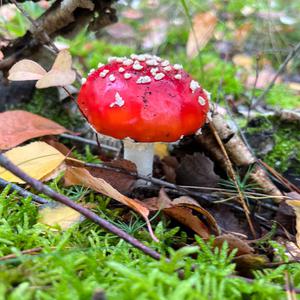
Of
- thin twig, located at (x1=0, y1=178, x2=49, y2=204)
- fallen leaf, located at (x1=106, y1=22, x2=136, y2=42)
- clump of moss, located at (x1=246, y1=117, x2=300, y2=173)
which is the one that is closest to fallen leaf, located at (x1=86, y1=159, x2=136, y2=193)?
thin twig, located at (x1=0, y1=178, x2=49, y2=204)

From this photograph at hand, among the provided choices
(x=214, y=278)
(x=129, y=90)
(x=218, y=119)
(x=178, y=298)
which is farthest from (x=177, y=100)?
(x=178, y=298)

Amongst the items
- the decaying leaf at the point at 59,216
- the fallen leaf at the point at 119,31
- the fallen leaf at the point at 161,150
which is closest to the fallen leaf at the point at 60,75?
the decaying leaf at the point at 59,216

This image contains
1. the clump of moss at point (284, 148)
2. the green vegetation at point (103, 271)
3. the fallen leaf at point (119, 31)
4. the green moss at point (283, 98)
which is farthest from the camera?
the fallen leaf at point (119, 31)

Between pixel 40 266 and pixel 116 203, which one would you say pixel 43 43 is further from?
pixel 40 266

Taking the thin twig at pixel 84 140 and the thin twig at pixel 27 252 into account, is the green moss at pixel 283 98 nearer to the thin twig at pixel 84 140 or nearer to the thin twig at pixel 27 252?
the thin twig at pixel 84 140

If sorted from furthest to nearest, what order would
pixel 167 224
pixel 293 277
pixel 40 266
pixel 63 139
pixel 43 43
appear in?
pixel 63 139, pixel 43 43, pixel 167 224, pixel 293 277, pixel 40 266

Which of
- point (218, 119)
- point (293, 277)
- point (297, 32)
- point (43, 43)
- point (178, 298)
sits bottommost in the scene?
point (297, 32)
